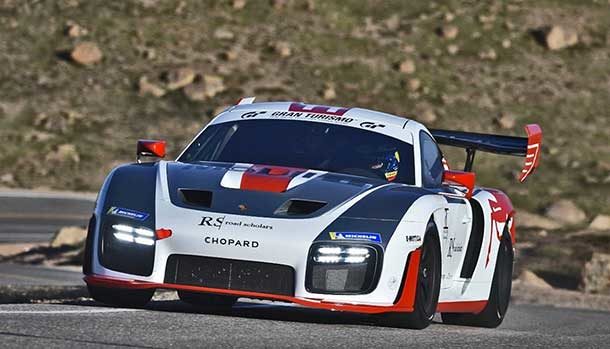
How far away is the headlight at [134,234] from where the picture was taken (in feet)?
29.3

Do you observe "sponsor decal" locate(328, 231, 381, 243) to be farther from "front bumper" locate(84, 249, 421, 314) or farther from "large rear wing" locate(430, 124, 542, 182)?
"large rear wing" locate(430, 124, 542, 182)

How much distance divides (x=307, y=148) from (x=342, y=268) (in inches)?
67.6

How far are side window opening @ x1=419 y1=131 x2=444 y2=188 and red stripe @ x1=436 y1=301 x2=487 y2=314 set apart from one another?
2.51ft

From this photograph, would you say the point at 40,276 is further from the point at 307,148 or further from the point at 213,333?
the point at 213,333

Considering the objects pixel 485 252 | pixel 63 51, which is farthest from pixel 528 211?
pixel 485 252

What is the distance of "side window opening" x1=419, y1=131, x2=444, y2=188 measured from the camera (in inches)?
411

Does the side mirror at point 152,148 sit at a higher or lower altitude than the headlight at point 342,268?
higher

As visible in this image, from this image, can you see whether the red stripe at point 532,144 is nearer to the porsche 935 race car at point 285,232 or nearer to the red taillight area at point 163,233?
the porsche 935 race car at point 285,232

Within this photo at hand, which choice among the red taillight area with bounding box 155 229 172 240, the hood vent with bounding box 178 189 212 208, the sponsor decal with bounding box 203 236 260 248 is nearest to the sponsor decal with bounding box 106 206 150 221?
the red taillight area with bounding box 155 229 172 240

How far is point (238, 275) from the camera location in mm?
8805

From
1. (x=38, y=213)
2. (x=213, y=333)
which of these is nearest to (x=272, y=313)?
(x=213, y=333)

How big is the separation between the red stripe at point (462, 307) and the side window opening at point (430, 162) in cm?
77

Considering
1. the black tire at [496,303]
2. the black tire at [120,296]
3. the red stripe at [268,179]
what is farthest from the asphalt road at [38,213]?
the red stripe at [268,179]

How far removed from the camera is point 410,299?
9039 mm
